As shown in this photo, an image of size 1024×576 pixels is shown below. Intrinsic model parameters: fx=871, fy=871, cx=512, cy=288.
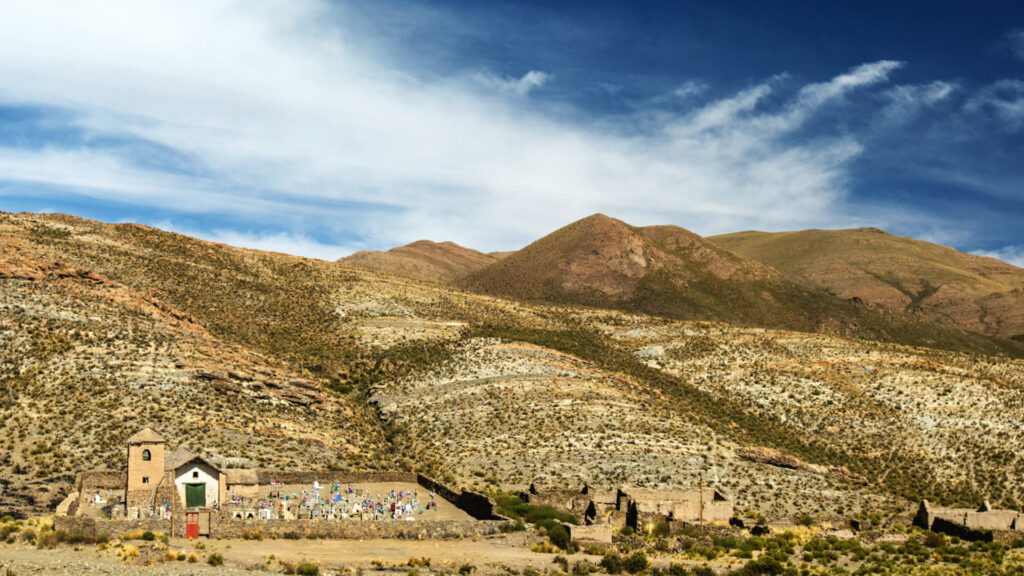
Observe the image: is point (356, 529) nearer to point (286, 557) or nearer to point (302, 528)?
point (302, 528)

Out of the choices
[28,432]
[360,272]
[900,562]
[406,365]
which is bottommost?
[900,562]

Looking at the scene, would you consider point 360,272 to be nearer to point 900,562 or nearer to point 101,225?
point 101,225

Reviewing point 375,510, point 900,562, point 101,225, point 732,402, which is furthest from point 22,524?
point 101,225

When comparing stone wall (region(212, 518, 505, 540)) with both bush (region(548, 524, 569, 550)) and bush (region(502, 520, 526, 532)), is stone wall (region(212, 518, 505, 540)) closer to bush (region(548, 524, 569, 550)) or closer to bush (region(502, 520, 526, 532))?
bush (region(502, 520, 526, 532))

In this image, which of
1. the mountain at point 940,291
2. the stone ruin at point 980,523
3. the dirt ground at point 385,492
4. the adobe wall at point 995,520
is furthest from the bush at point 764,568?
the mountain at point 940,291

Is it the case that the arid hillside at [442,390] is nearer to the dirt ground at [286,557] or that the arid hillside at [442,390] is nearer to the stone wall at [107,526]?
the stone wall at [107,526]

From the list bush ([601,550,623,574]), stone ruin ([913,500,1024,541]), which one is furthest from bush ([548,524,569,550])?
stone ruin ([913,500,1024,541])
